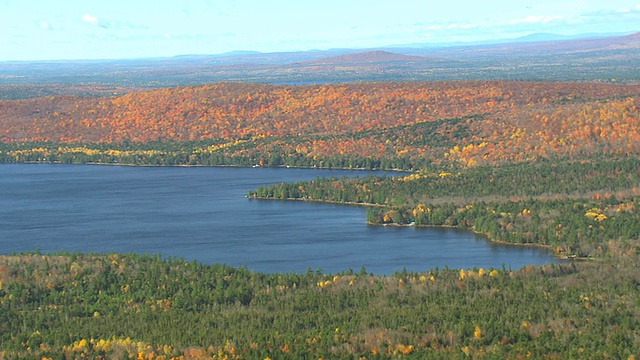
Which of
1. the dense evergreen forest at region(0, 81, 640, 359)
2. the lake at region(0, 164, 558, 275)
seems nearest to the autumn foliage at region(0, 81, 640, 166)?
the dense evergreen forest at region(0, 81, 640, 359)

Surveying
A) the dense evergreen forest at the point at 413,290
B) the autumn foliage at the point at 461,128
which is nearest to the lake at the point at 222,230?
the dense evergreen forest at the point at 413,290

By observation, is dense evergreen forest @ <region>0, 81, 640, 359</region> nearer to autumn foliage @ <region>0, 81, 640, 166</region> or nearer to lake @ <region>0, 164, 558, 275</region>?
autumn foliage @ <region>0, 81, 640, 166</region>

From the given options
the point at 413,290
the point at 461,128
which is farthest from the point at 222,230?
the point at 461,128

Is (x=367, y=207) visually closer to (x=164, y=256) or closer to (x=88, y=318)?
(x=164, y=256)

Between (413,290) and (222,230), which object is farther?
(222,230)

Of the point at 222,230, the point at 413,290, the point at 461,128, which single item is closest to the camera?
the point at 413,290

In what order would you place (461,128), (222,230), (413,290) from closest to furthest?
1. (413,290)
2. (222,230)
3. (461,128)

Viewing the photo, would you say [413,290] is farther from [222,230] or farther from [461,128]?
[461,128]

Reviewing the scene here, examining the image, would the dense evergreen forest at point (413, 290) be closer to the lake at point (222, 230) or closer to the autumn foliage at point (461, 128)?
the autumn foliage at point (461, 128)
